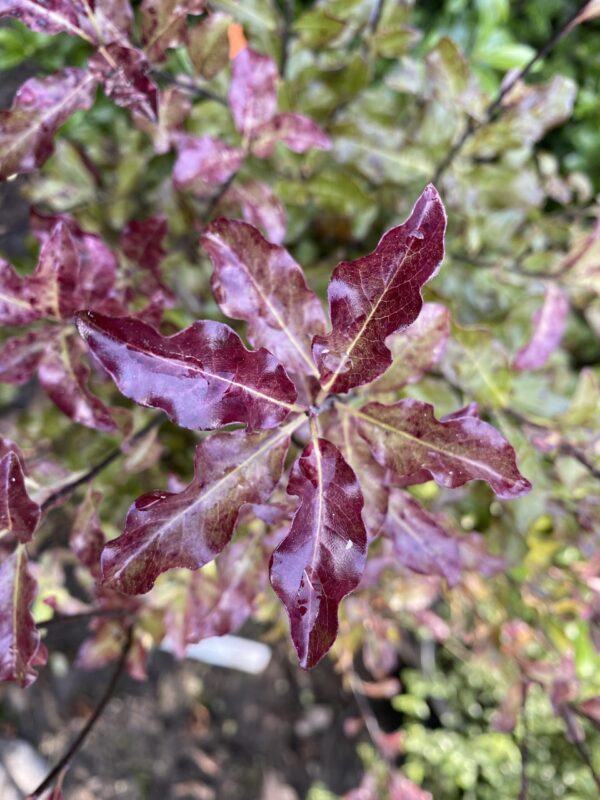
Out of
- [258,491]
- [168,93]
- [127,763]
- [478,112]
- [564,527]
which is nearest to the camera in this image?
[258,491]

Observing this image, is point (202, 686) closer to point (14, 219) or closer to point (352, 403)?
point (14, 219)

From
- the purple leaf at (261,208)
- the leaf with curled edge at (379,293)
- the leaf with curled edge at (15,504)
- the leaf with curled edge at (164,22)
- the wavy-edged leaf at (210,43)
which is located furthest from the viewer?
the purple leaf at (261,208)

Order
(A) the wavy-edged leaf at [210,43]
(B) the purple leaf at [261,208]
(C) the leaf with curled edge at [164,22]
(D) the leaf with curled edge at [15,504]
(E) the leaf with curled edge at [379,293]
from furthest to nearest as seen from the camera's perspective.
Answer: (B) the purple leaf at [261,208], (A) the wavy-edged leaf at [210,43], (C) the leaf with curled edge at [164,22], (D) the leaf with curled edge at [15,504], (E) the leaf with curled edge at [379,293]

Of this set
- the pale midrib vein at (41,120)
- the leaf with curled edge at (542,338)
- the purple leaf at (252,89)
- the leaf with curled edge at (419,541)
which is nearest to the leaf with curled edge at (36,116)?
the pale midrib vein at (41,120)

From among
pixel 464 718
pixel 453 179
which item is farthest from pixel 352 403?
pixel 464 718

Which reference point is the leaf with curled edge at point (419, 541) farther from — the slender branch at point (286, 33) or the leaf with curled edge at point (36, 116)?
the slender branch at point (286, 33)

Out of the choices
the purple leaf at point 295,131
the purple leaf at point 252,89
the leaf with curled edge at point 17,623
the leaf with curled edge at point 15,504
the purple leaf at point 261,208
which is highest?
the purple leaf at point 252,89

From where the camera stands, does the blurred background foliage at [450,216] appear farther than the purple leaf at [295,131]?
Yes

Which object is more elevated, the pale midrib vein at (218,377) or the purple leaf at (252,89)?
the purple leaf at (252,89)
